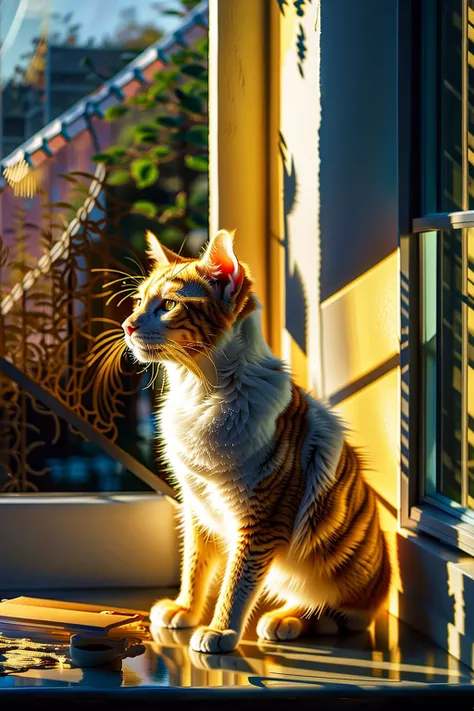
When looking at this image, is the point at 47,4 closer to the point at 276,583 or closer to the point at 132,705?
the point at 276,583

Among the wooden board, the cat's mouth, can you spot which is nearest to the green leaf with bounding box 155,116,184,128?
the cat's mouth

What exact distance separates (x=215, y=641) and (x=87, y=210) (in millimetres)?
1277

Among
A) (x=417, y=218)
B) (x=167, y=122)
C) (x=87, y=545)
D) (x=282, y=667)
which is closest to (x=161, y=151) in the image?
(x=167, y=122)

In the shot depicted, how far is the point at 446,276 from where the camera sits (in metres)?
1.90

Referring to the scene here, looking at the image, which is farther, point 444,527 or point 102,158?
point 102,158

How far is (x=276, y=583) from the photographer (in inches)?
77.7

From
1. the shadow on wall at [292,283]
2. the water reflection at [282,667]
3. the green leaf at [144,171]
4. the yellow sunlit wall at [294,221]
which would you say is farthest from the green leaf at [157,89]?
the water reflection at [282,667]

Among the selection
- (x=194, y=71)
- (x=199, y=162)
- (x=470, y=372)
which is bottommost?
(x=470, y=372)

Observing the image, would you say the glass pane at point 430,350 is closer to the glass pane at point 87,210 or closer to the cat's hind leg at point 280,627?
the cat's hind leg at point 280,627

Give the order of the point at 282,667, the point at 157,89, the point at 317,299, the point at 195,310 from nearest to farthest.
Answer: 1. the point at 282,667
2. the point at 195,310
3. the point at 317,299
4. the point at 157,89

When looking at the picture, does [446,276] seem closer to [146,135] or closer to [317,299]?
[317,299]

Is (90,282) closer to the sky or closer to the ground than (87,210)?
closer to the ground

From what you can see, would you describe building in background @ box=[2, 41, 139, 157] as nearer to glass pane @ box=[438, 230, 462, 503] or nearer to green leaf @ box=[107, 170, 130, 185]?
green leaf @ box=[107, 170, 130, 185]

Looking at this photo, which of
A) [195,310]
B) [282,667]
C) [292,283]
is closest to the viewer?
[282,667]
